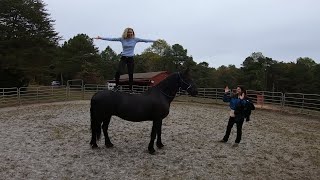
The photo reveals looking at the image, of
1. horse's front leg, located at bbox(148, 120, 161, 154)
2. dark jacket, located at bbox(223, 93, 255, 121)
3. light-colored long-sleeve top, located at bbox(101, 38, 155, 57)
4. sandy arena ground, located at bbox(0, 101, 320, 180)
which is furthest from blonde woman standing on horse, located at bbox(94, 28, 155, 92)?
dark jacket, located at bbox(223, 93, 255, 121)

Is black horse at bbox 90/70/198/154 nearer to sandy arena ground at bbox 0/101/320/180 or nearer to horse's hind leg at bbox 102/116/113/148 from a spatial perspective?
horse's hind leg at bbox 102/116/113/148

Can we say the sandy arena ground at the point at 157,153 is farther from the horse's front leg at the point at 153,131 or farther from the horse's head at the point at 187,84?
the horse's head at the point at 187,84

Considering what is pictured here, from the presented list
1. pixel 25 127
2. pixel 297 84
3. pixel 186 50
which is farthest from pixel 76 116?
pixel 186 50

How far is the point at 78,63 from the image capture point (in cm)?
6956

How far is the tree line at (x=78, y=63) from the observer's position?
3347 centimetres

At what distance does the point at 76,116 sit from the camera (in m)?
16.7

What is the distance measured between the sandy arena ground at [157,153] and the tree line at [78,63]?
2450 millimetres

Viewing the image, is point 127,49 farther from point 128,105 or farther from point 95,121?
point 95,121

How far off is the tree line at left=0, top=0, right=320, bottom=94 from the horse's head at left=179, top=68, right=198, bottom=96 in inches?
26.2

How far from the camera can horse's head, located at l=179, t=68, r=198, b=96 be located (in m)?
9.84

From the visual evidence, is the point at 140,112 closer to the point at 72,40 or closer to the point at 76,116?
the point at 76,116

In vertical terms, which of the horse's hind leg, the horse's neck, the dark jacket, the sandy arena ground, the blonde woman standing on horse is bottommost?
the sandy arena ground

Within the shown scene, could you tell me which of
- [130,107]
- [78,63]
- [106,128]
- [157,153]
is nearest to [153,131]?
[157,153]

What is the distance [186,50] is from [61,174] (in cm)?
8636
